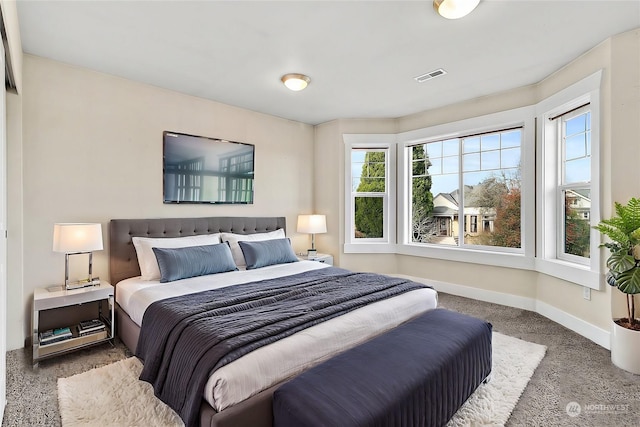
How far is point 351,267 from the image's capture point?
4.92 metres

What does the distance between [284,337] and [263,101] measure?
10.3 ft

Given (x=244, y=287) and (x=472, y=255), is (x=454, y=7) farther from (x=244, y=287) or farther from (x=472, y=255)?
(x=472, y=255)

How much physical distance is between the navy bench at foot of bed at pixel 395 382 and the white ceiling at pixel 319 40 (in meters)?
2.19

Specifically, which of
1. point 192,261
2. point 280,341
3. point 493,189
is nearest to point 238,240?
point 192,261

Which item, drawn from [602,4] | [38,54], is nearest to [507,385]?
[602,4]

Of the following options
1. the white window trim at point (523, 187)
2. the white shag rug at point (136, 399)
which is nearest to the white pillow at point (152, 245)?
the white shag rug at point (136, 399)

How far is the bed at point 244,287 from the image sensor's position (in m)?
1.52

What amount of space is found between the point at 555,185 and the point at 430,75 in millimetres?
1798

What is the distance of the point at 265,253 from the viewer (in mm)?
3631

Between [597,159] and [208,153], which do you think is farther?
[208,153]

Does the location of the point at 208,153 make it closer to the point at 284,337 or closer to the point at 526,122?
the point at 284,337

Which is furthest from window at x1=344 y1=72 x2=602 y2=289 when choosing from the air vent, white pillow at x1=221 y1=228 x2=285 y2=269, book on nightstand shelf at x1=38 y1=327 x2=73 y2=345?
book on nightstand shelf at x1=38 y1=327 x2=73 y2=345

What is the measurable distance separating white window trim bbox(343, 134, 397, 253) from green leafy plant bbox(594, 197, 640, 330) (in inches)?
104

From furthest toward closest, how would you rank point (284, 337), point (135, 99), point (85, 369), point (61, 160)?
point (135, 99) → point (61, 160) → point (85, 369) → point (284, 337)
